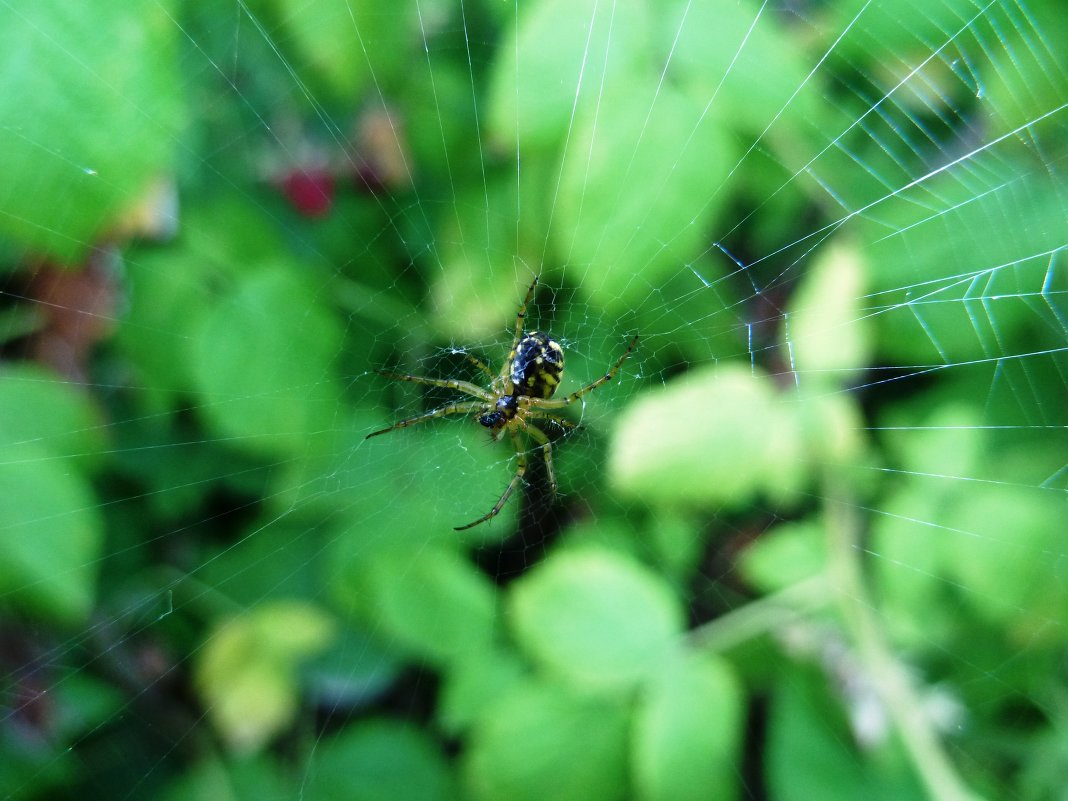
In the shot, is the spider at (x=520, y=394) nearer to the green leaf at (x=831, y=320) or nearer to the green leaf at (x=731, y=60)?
the green leaf at (x=831, y=320)


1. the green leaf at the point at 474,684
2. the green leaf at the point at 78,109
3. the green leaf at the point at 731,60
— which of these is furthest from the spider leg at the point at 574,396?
the green leaf at the point at 78,109

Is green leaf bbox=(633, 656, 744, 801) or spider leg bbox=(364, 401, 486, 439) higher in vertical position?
spider leg bbox=(364, 401, 486, 439)

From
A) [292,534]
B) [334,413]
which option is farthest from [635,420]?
[292,534]

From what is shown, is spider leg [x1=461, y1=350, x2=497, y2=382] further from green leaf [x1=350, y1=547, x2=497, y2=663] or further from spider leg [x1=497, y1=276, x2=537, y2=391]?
green leaf [x1=350, y1=547, x2=497, y2=663]

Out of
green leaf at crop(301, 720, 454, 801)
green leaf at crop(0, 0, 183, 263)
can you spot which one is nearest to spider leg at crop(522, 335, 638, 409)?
green leaf at crop(301, 720, 454, 801)

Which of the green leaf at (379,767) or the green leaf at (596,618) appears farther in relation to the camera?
the green leaf at (379,767)

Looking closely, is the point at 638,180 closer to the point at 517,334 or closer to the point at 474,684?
the point at 517,334
